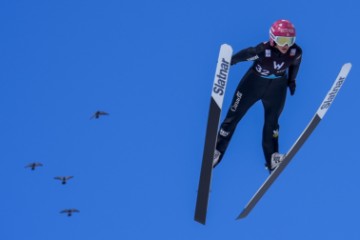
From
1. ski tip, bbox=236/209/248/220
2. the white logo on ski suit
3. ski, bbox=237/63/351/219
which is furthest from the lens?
ski tip, bbox=236/209/248/220

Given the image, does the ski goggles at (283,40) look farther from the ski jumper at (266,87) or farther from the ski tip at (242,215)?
the ski tip at (242,215)

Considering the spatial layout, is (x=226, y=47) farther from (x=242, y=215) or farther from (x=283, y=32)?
(x=242, y=215)

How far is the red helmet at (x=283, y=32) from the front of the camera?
12453 mm

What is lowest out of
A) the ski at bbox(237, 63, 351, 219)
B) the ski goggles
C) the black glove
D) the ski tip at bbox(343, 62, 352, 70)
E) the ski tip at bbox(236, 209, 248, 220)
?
the ski tip at bbox(236, 209, 248, 220)

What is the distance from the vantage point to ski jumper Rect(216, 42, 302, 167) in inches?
504

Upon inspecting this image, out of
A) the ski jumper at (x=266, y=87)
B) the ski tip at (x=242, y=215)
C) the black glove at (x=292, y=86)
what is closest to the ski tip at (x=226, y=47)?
the ski jumper at (x=266, y=87)

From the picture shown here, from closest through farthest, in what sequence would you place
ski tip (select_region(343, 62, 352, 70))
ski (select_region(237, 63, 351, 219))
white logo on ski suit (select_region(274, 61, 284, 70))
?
white logo on ski suit (select_region(274, 61, 284, 70)) < ski tip (select_region(343, 62, 352, 70)) < ski (select_region(237, 63, 351, 219))

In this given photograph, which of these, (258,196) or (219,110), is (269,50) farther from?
(258,196)

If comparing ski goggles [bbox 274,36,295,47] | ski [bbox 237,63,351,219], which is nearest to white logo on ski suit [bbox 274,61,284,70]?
ski goggles [bbox 274,36,295,47]

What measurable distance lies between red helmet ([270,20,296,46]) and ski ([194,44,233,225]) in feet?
3.66

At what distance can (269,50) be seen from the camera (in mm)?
12766

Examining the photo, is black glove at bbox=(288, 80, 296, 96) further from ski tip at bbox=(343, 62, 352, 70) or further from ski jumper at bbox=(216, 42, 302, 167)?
ski tip at bbox=(343, 62, 352, 70)

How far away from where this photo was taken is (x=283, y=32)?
12.4m

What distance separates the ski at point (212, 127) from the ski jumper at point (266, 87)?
73cm
